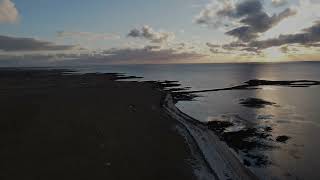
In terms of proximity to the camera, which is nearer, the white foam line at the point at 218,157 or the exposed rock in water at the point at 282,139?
the white foam line at the point at 218,157

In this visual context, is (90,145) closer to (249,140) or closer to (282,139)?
(249,140)

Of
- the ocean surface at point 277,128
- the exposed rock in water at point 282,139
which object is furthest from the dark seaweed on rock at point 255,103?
the exposed rock in water at point 282,139

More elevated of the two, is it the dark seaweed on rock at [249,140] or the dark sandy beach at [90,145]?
the dark sandy beach at [90,145]

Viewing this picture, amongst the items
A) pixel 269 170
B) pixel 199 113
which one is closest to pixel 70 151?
pixel 269 170

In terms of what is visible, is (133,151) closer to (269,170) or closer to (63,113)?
(269,170)

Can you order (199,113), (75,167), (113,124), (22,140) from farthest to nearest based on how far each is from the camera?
(199,113) < (113,124) < (22,140) < (75,167)

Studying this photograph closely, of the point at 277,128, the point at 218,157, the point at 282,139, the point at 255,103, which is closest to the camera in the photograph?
the point at 218,157

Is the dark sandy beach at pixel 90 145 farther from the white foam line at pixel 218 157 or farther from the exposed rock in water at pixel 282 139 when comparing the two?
the exposed rock in water at pixel 282 139

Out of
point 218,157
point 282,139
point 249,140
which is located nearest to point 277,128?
point 282,139
